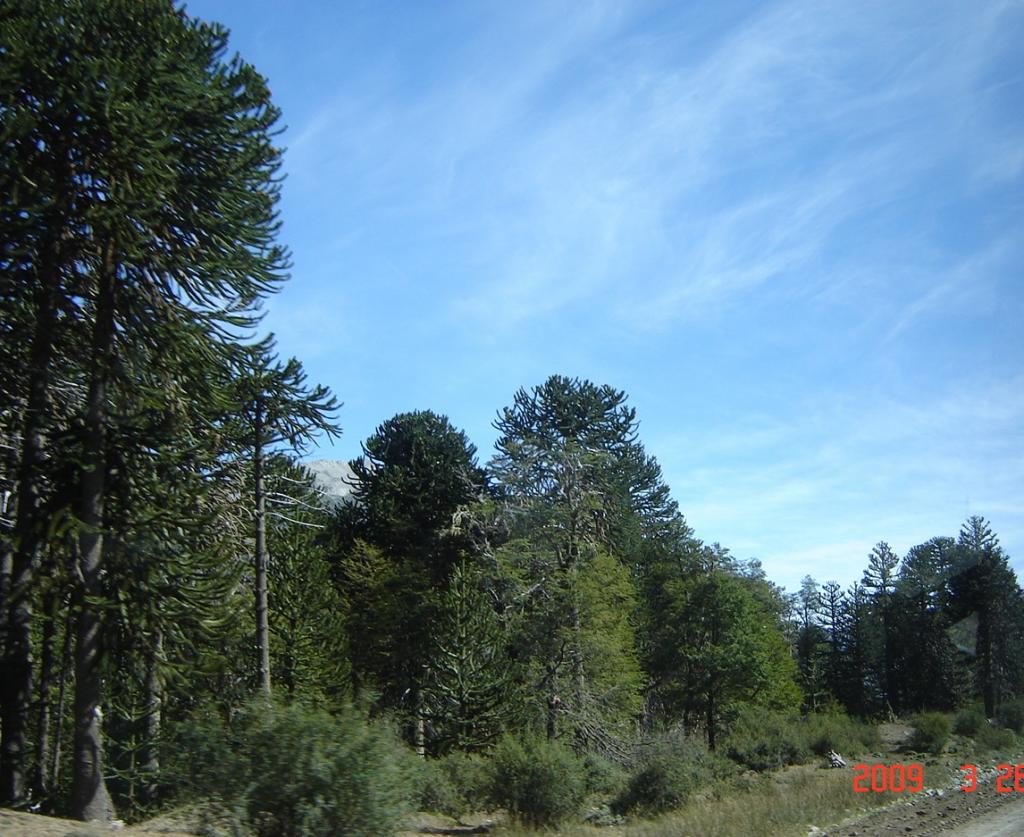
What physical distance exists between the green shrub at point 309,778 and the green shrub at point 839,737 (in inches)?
1202

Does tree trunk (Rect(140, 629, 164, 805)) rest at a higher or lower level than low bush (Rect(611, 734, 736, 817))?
higher

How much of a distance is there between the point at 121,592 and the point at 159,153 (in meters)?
6.77

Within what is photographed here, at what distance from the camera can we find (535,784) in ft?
63.2

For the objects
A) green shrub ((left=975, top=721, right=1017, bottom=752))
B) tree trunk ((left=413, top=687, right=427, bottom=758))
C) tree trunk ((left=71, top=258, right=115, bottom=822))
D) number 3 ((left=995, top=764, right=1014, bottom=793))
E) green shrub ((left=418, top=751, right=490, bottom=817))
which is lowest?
green shrub ((left=975, top=721, right=1017, bottom=752))

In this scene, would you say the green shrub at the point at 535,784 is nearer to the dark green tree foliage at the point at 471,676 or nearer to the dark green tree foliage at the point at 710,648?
the dark green tree foliage at the point at 471,676

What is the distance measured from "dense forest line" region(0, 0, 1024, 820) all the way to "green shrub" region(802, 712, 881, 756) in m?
4.76

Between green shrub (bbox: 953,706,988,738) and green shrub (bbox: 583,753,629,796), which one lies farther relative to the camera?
green shrub (bbox: 953,706,988,738)

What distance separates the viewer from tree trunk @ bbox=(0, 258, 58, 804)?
1338cm

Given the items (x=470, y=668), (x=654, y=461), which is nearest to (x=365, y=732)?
(x=470, y=668)

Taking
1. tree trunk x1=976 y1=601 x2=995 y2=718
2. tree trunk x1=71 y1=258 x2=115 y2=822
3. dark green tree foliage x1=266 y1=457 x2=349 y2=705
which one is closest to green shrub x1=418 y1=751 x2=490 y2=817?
dark green tree foliage x1=266 y1=457 x2=349 y2=705

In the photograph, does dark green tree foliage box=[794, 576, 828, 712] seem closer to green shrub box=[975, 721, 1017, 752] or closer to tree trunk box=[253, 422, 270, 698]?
green shrub box=[975, 721, 1017, 752]

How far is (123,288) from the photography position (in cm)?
1421

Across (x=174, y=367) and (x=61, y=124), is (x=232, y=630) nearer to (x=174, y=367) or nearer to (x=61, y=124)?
(x=174, y=367)
